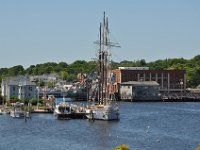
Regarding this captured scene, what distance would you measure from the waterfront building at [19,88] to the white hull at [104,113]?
148ft

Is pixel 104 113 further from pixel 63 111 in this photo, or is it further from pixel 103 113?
pixel 63 111

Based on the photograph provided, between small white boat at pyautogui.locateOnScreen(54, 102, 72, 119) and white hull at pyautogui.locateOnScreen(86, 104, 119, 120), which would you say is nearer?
white hull at pyautogui.locateOnScreen(86, 104, 119, 120)

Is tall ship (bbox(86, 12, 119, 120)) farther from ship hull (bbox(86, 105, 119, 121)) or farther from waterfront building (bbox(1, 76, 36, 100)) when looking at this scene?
waterfront building (bbox(1, 76, 36, 100))

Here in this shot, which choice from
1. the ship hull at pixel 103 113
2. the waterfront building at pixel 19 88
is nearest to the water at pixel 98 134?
the ship hull at pixel 103 113

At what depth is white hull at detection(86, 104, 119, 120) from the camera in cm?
10650

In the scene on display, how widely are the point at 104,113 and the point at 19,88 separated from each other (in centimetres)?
5376

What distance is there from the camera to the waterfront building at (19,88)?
6078 inches

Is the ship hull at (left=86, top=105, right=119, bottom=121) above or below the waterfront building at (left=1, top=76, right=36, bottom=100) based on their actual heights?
below

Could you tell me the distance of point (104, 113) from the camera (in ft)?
350

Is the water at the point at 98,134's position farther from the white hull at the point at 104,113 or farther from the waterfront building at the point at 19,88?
the waterfront building at the point at 19,88

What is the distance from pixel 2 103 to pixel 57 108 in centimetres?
3240

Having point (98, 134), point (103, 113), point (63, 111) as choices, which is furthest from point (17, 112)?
point (98, 134)

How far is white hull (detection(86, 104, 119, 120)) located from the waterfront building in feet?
148

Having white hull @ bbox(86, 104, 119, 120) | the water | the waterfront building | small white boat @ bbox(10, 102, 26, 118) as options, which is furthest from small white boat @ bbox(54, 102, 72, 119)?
the waterfront building
